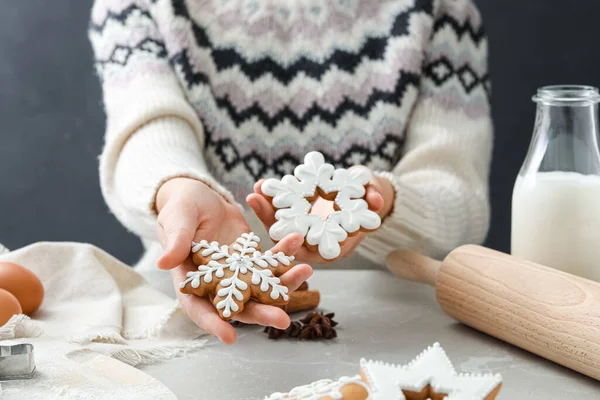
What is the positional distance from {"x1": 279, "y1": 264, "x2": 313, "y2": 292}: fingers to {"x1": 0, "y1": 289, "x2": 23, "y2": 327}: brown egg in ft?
1.17

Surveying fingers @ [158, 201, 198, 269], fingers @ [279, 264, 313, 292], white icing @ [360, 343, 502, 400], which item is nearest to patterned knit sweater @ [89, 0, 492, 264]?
fingers @ [158, 201, 198, 269]

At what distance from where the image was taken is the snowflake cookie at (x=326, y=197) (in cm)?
91

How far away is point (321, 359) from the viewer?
88cm

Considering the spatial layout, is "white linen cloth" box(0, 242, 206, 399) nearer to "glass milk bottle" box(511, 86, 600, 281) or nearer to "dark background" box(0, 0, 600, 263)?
"glass milk bottle" box(511, 86, 600, 281)

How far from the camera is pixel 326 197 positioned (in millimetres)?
954

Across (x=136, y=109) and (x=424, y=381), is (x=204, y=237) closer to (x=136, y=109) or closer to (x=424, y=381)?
(x=424, y=381)

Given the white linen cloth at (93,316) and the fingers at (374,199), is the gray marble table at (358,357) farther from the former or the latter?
the fingers at (374,199)

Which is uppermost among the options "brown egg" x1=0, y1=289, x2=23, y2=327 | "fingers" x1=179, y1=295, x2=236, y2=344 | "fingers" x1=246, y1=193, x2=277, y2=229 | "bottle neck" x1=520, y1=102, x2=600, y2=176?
"bottle neck" x1=520, y1=102, x2=600, y2=176

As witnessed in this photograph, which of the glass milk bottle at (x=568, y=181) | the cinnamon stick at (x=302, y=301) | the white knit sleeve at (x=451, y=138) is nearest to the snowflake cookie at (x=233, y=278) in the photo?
the cinnamon stick at (x=302, y=301)

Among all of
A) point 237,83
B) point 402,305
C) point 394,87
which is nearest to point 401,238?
point 402,305

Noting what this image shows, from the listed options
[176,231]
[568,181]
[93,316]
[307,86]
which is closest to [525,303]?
[568,181]

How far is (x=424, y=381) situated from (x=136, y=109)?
84 cm

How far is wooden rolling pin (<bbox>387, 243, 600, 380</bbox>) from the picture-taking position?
810 mm

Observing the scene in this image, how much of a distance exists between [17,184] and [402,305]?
1550mm
